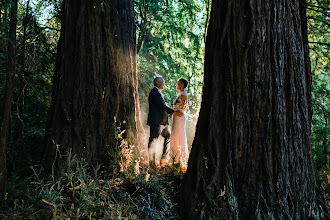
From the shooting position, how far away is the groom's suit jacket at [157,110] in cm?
636

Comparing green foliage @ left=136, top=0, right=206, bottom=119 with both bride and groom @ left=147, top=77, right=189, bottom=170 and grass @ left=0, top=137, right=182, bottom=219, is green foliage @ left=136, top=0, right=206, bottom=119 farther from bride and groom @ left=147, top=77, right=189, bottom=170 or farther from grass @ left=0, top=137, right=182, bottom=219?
grass @ left=0, top=137, right=182, bottom=219

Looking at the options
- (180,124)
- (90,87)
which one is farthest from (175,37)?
(90,87)

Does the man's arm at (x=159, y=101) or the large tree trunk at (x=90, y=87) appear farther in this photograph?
the man's arm at (x=159, y=101)

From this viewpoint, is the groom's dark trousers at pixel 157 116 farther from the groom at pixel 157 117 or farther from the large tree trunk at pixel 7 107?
the large tree trunk at pixel 7 107

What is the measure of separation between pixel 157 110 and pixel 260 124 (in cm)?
353

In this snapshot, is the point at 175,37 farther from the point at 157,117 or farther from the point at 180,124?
the point at 157,117

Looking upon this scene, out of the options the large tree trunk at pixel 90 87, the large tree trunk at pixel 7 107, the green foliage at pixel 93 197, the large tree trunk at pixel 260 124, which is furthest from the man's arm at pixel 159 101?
the large tree trunk at pixel 7 107

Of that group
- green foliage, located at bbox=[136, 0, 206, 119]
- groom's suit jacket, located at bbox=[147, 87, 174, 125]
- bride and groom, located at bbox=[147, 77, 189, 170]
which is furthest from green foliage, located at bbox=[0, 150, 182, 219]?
green foliage, located at bbox=[136, 0, 206, 119]

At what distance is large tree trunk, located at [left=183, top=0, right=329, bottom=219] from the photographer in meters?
3.03

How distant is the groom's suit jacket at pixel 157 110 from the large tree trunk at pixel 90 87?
149 cm

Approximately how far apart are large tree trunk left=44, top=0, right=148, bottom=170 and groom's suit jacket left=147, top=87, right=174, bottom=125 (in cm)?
149

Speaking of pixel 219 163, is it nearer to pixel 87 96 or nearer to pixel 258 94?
pixel 258 94

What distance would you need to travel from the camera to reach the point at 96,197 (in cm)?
345

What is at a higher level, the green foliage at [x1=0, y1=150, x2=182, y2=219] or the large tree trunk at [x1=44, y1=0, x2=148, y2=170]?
the large tree trunk at [x1=44, y1=0, x2=148, y2=170]
